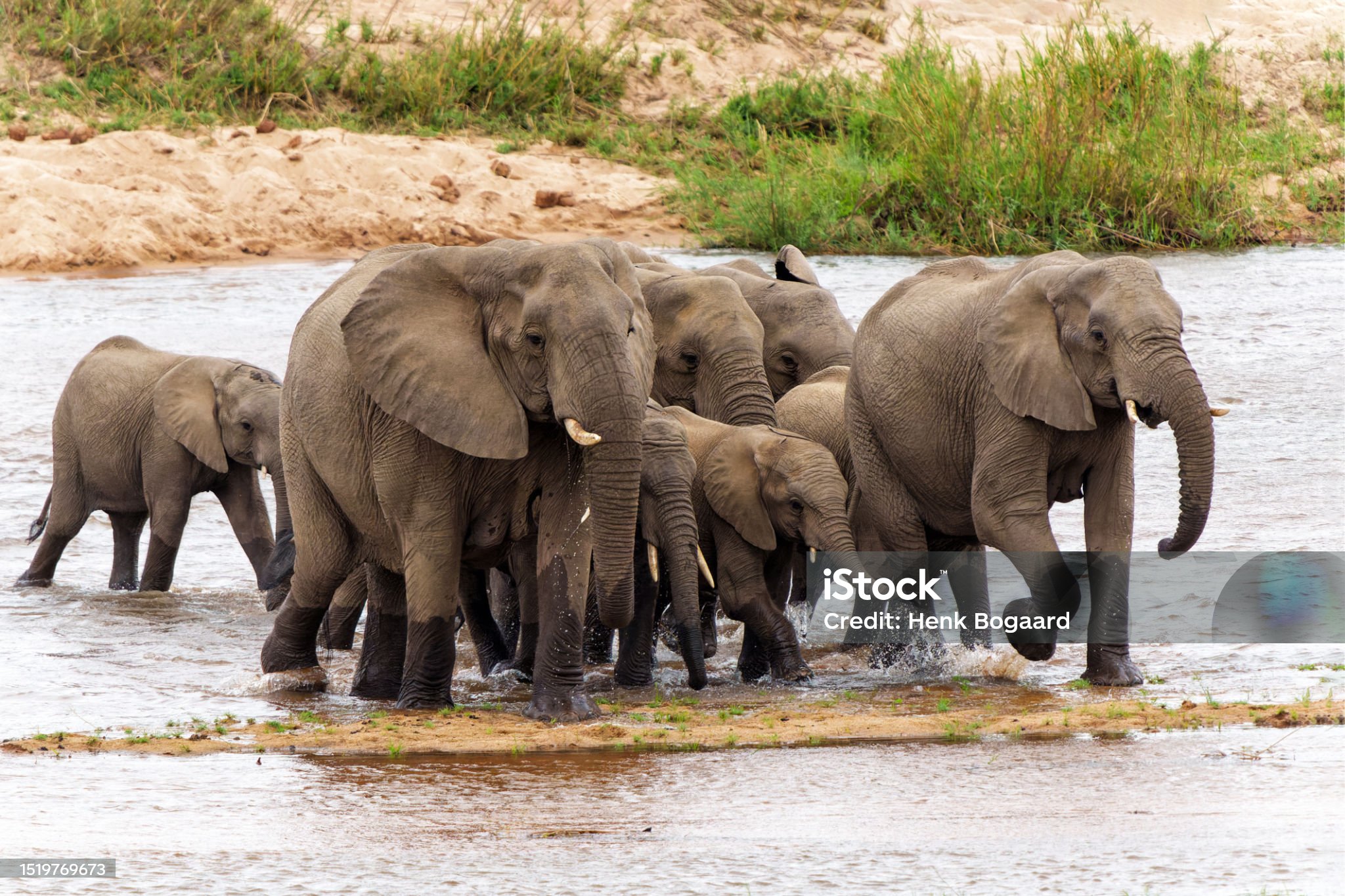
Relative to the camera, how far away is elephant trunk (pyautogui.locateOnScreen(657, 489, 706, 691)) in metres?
7.61

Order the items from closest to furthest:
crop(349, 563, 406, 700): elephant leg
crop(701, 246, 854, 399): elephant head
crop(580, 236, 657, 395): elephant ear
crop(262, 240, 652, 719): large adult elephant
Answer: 1. crop(262, 240, 652, 719): large adult elephant
2. crop(580, 236, 657, 395): elephant ear
3. crop(349, 563, 406, 700): elephant leg
4. crop(701, 246, 854, 399): elephant head

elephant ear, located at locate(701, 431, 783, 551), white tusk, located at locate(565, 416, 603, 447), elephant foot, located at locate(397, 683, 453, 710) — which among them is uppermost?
white tusk, located at locate(565, 416, 603, 447)

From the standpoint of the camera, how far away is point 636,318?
6.40m

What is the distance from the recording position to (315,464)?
709 cm

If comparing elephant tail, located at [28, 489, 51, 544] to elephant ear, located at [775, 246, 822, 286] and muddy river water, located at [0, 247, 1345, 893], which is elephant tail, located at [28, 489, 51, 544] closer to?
muddy river water, located at [0, 247, 1345, 893]

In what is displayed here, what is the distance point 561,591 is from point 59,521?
5402 mm

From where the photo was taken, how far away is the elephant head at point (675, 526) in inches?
300

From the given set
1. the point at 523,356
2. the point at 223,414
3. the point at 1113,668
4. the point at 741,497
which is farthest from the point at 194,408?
the point at 1113,668

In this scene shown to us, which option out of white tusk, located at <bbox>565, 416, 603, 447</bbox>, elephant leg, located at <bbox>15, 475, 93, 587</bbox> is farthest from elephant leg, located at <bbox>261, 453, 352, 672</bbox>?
elephant leg, located at <bbox>15, 475, 93, 587</bbox>

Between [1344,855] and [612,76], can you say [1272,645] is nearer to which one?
[1344,855]

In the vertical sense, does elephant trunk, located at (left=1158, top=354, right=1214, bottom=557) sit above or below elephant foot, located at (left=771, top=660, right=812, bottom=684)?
above

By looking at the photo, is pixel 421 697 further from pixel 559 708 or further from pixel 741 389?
pixel 741 389


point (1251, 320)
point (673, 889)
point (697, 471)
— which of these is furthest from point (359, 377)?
point (1251, 320)

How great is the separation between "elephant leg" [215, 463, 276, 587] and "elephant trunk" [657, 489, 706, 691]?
12.5 feet
